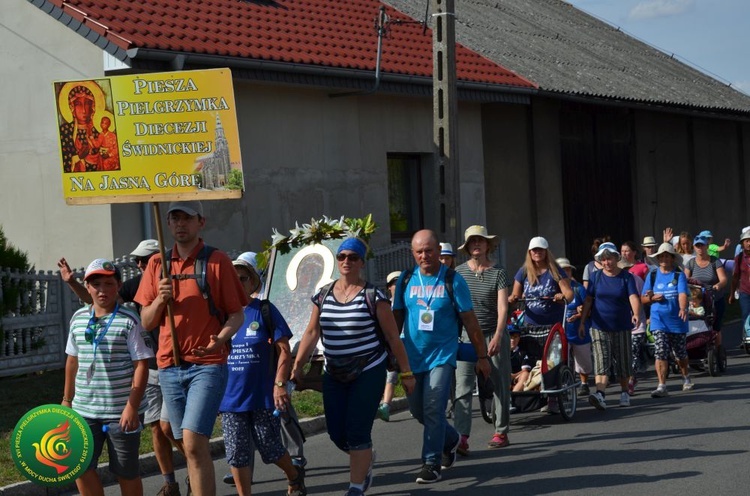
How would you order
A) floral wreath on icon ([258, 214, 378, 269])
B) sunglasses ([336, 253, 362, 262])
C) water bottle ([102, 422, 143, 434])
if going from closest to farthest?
water bottle ([102, 422, 143, 434])
sunglasses ([336, 253, 362, 262])
floral wreath on icon ([258, 214, 378, 269])

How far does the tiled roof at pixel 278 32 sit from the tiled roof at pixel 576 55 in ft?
6.55

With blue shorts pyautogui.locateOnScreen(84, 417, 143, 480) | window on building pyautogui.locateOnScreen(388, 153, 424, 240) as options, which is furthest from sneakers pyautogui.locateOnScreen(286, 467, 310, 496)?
window on building pyautogui.locateOnScreen(388, 153, 424, 240)

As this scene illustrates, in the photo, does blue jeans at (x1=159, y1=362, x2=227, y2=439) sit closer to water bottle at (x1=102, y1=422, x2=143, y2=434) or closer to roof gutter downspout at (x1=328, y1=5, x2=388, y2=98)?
water bottle at (x1=102, y1=422, x2=143, y2=434)

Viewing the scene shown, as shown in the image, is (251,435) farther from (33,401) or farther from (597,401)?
(33,401)

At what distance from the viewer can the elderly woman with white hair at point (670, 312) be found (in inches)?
546

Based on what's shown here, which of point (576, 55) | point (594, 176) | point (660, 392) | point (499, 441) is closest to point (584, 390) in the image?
point (660, 392)

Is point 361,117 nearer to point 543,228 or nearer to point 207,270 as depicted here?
point 543,228

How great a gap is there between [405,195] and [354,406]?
14217 mm

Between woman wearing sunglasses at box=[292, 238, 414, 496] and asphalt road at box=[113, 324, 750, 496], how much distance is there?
858 millimetres

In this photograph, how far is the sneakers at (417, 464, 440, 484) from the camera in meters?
8.83

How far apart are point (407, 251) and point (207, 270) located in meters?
12.8

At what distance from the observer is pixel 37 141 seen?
56.4ft

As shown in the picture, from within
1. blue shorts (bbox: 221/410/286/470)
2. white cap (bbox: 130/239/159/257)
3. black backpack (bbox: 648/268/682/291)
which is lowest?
blue shorts (bbox: 221/410/286/470)

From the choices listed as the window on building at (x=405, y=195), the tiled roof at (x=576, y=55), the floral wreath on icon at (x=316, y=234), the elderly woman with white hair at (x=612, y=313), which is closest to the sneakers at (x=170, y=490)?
the floral wreath on icon at (x=316, y=234)
